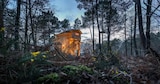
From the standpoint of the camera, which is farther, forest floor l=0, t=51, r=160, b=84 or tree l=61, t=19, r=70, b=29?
tree l=61, t=19, r=70, b=29

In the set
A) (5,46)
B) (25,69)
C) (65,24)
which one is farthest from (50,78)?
(65,24)

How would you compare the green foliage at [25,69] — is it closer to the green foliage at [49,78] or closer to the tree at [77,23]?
Answer: the green foliage at [49,78]

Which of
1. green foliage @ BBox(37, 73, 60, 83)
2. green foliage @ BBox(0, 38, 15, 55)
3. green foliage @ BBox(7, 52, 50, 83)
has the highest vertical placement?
green foliage @ BBox(0, 38, 15, 55)

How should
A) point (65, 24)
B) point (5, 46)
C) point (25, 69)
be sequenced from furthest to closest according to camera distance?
point (65, 24), point (5, 46), point (25, 69)

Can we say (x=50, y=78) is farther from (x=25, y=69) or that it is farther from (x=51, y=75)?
(x=25, y=69)

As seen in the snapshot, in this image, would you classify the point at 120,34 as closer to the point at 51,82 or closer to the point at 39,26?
the point at 39,26

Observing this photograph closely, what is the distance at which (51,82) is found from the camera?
3.15 metres

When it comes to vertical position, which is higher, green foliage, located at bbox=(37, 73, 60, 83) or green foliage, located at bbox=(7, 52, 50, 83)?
green foliage, located at bbox=(7, 52, 50, 83)

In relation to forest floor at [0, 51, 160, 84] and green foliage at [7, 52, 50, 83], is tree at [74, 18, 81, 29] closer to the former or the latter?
forest floor at [0, 51, 160, 84]

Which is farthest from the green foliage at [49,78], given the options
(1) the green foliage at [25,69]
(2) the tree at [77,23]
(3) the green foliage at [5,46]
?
(2) the tree at [77,23]

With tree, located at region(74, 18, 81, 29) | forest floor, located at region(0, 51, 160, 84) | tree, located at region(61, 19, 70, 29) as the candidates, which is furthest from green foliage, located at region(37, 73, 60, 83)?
tree, located at region(74, 18, 81, 29)

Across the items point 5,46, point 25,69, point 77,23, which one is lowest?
point 25,69

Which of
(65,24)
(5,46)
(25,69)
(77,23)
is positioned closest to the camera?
(25,69)

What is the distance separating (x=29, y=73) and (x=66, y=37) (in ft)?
62.4
